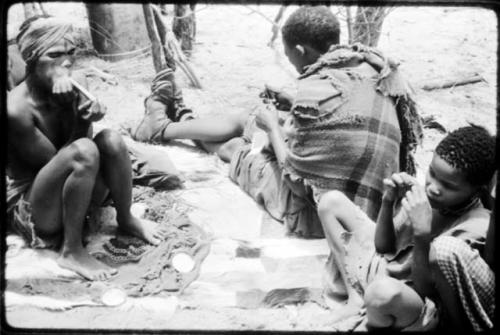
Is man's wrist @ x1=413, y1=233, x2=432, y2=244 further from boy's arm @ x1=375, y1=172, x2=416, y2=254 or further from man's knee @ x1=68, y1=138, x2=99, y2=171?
man's knee @ x1=68, y1=138, x2=99, y2=171

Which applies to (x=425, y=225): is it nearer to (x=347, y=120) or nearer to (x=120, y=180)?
(x=347, y=120)

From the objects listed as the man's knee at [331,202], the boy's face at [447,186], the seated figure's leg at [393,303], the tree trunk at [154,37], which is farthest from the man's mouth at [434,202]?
the tree trunk at [154,37]

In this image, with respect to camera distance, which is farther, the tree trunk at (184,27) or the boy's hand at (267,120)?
the tree trunk at (184,27)

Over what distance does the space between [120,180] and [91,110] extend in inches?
14.3

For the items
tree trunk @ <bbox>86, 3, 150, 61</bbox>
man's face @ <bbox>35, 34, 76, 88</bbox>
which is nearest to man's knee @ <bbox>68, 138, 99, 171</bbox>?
man's face @ <bbox>35, 34, 76, 88</bbox>

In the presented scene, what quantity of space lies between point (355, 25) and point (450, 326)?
2.93m

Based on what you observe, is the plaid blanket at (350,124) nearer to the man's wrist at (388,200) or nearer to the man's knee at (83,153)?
the man's wrist at (388,200)

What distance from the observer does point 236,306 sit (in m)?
2.53

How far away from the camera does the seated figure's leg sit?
2.08m

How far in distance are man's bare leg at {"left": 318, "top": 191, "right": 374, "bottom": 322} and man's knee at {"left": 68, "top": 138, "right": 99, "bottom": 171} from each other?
39.1 inches

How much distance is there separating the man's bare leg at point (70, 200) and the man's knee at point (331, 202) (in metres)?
0.95

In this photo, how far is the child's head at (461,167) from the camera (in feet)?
6.73

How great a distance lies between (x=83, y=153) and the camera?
2.52m

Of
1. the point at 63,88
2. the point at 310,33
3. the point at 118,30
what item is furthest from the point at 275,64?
the point at 63,88
